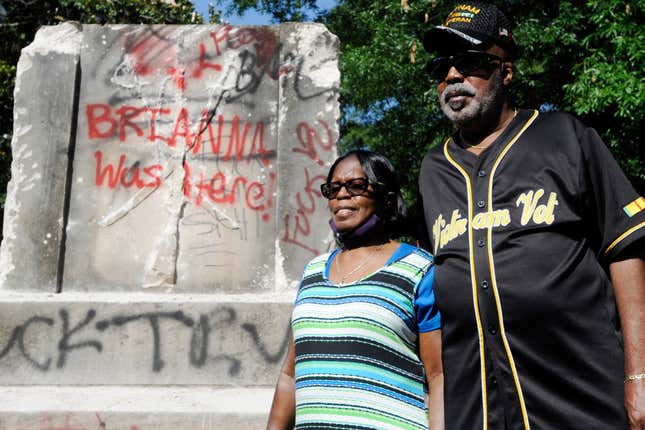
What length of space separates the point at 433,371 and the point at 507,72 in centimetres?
112

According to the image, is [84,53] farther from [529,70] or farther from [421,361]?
[529,70]

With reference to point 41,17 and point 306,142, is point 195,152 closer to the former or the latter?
point 306,142

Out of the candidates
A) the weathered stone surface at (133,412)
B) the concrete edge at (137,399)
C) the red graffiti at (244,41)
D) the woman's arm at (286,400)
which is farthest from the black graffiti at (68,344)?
the red graffiti at (244,41)

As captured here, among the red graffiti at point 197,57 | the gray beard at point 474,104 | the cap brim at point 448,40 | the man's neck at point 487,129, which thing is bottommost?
the man's neck at point 487,129

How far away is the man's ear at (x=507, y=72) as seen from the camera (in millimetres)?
2352

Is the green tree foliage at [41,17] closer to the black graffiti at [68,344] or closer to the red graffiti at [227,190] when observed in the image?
the red graffiti at [227,190]

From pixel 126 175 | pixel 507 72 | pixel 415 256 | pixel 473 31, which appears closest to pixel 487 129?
pixel 507 72

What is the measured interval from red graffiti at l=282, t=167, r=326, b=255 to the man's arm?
252 centimetres

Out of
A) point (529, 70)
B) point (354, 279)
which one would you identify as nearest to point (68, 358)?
point (354, 279)

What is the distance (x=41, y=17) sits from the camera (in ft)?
38.4

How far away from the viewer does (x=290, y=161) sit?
4.38 meters

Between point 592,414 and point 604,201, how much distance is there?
0.64 meters

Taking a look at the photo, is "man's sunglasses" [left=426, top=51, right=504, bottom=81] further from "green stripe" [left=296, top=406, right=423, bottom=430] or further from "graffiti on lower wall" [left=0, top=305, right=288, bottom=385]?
"graffiti on lower wall" [left=0, top=305, right=288, bottom=385]

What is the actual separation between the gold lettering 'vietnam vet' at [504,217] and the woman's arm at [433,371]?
0.32m
